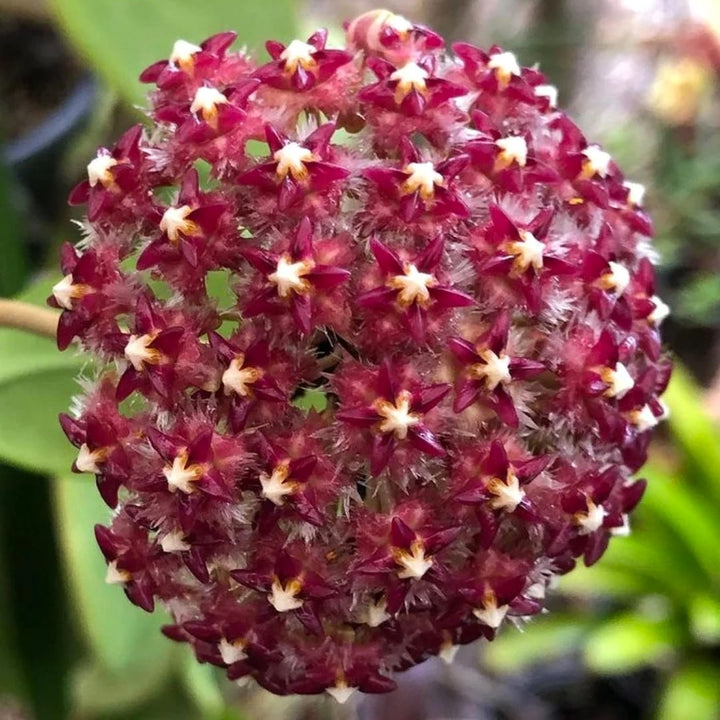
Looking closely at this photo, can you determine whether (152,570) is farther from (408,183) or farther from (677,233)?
(677,233)

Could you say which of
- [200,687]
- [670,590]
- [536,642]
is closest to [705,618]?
[670,590]

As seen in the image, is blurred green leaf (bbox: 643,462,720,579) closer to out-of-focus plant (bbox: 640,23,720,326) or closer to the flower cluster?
out-of-focus plant (bbox: 640,23,720,326)

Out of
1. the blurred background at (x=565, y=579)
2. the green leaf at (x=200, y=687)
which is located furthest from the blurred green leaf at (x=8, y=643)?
the green leaf at (x=200, y=687)

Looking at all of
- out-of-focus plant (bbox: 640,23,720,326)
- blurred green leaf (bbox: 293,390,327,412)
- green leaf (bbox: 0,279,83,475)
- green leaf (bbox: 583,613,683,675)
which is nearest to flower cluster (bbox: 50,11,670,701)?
blurred green leaf (bbox: 293,390,327,412)

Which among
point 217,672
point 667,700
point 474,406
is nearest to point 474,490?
point 474,406

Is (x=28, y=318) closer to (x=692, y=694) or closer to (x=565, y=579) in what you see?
(x=565, y=579)

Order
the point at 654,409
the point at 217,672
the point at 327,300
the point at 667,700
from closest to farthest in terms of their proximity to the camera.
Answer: the point at 327,300, the point at 654,409, the point at 217,672, the point at 667,700
